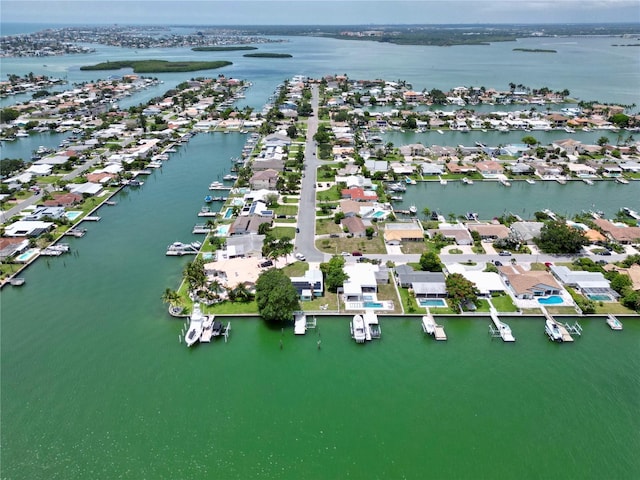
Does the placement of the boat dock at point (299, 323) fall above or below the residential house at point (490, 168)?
below

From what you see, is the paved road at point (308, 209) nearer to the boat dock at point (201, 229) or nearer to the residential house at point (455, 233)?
the boat dock at point (201, 229)

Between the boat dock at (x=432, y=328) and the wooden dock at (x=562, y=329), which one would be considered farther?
the boat dock at (x=432, y=328)

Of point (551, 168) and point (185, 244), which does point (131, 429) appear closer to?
point (185, 244)

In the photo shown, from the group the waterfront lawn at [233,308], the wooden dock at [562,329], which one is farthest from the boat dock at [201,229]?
the wooden dock at [562,329]

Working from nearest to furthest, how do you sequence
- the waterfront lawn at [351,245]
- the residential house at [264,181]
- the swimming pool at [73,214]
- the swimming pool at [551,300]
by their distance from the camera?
1. the swimming pool at [551,300]
2. the waterfront lawn at [351,245]
3. the swimming pool at [73,214]
4. the residential house at [264,181]

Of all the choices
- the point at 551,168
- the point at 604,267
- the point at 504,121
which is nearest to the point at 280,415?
the point at 604,267

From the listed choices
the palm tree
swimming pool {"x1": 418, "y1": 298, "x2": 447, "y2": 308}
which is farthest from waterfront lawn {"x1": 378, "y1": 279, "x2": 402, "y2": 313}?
the palm tree

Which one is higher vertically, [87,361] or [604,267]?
[604,267]
